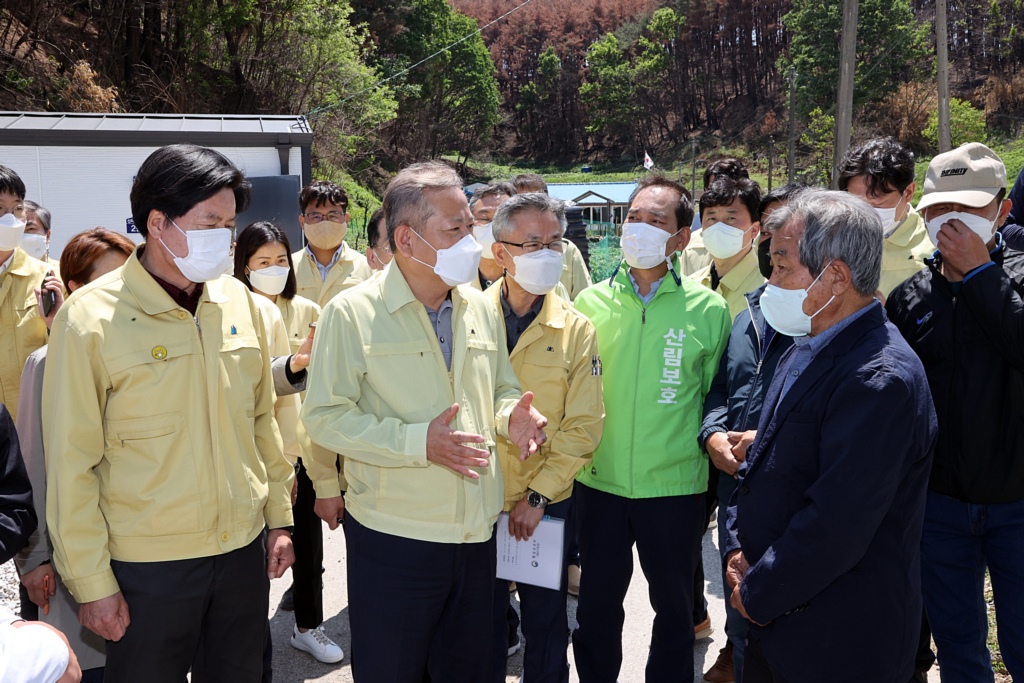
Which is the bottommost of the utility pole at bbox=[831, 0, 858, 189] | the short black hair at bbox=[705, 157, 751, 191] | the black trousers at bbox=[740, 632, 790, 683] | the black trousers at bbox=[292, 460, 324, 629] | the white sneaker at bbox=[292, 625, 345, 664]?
the white sneaker at bbox=[292, 625, 345, 664]

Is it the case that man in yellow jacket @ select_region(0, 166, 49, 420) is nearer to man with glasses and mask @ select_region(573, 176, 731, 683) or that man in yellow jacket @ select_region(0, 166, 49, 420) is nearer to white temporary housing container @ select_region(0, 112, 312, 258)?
man with glasses and mask @ select_region(573, 176, 731, 683)

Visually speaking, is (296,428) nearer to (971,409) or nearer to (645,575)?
(645,575)

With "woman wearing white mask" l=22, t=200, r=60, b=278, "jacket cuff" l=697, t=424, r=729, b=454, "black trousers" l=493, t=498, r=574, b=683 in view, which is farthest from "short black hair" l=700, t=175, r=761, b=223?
"woman wearing white mask" l=22, t=200, r=60, b=278

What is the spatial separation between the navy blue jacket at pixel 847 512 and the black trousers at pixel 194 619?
155cm

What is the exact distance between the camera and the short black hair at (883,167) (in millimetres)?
3713

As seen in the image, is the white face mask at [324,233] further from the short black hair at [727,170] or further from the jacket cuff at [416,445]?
the jacket cuff at [416,445]

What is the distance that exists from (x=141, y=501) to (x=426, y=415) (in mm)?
881

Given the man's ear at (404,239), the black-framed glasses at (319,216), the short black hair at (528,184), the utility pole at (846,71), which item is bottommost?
the man's ear at (404,239)

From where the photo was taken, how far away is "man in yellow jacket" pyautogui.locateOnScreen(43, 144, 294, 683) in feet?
7.60

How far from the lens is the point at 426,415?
2580mm

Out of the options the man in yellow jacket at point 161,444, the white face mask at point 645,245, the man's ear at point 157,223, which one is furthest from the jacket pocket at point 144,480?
the white face mask at point 645,245

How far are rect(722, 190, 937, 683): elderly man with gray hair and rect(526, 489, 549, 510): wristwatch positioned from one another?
3.13ft

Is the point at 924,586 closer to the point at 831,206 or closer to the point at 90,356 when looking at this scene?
the point at 831,206

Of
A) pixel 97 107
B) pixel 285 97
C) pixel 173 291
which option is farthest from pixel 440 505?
pixel 285 97
